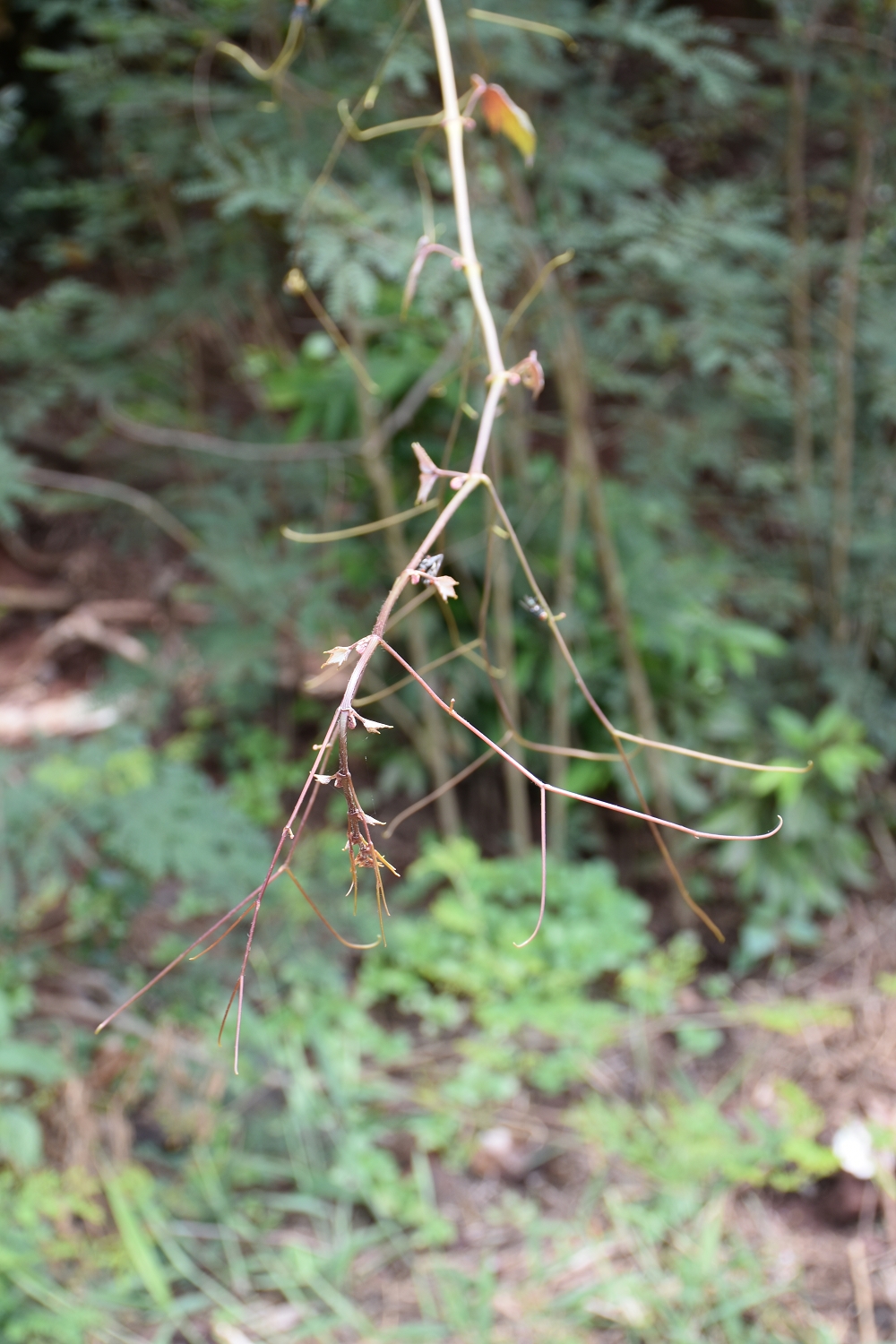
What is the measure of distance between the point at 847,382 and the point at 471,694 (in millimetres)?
1255

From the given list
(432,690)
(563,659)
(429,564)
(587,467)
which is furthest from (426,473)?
(563,659)

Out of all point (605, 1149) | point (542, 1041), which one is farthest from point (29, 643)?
point (605, 1149)

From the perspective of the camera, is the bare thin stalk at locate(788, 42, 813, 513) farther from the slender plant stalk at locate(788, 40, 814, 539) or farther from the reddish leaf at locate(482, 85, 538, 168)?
the reddish leaf at locate(482, 85, 538, 168)

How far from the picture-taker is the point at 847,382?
87.0 inches

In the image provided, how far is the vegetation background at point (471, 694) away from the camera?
1.61 metres

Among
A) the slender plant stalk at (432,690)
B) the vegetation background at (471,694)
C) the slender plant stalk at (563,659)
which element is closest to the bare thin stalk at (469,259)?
the slender plant stalk at (432,690)

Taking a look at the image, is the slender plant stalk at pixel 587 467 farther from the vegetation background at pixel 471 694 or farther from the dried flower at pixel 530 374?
the dried flower at pixel 530 374

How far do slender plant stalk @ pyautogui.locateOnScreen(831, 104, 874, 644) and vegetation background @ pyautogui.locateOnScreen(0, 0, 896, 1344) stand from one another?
0.07 feet

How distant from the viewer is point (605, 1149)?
1.83 m

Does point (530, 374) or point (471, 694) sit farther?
point (471, 694)

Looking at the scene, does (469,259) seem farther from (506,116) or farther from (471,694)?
(471,694)

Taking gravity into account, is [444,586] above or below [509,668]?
above

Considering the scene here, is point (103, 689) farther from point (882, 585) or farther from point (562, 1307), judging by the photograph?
point (882, 585)

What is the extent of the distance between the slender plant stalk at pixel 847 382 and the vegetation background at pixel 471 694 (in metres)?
0.02
